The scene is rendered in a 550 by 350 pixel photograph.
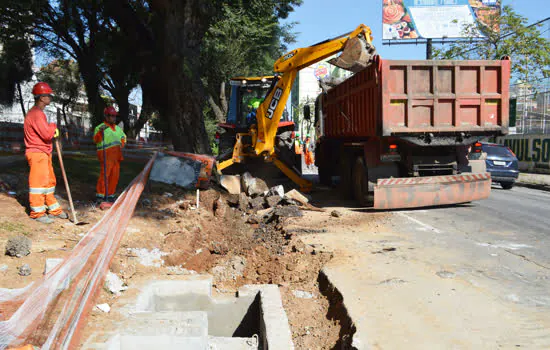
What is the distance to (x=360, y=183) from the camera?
32.9ft

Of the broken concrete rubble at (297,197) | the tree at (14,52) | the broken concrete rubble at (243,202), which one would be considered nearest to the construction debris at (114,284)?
the broken concrete rubble at (243,202)

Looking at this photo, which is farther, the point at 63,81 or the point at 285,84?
the point at 63,81

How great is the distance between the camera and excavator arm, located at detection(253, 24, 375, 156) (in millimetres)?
9359

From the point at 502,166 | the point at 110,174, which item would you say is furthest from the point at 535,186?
the point at 110,174

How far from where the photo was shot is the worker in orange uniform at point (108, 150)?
7.42 metres

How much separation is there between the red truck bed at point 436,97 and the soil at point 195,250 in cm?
229

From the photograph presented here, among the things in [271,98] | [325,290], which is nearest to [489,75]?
[271,98]

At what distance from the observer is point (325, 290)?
17.2ft

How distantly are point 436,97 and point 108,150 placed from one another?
5946 millimetres

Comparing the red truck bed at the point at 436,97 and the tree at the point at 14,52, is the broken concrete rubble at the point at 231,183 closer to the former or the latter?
the red truck bed at the point at 436,97

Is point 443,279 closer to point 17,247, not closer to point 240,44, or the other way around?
point 17,247

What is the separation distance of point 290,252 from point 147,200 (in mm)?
2992

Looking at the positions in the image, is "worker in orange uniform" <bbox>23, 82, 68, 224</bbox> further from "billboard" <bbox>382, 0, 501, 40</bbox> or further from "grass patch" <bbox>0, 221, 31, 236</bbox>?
"billboard" <bbox>382, 0, 501, 40</bbox>

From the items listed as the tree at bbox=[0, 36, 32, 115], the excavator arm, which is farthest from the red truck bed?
the tree at bbox=[0, 36, 32, 115]
